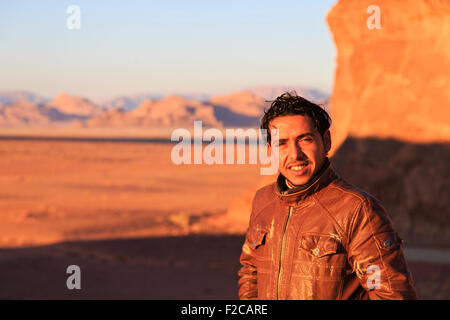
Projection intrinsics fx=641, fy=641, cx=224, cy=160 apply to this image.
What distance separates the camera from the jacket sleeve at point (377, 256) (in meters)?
2.30

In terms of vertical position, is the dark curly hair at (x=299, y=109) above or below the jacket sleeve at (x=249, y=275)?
above

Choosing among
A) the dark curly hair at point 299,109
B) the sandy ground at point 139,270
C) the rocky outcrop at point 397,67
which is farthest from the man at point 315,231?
the rocky outcrop at point 397,67

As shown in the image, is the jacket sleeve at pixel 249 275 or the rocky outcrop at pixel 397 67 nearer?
the jacket sleeve at pixel 249 275

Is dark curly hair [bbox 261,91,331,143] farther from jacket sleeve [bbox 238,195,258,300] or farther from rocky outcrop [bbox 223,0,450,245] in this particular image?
rocky outcrop [bbox 223,0,450,245]

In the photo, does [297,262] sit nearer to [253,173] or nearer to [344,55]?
[344,55]

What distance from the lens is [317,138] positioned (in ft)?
8.47

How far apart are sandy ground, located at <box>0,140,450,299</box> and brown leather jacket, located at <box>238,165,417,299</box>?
23.8 feet

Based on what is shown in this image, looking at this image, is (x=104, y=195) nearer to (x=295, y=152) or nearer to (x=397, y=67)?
(x=397, y=67)

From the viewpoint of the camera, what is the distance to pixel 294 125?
2.56 metres

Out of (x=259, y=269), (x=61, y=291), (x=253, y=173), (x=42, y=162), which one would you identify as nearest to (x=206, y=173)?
(x=253, y=173)

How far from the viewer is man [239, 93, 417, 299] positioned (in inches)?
91.6

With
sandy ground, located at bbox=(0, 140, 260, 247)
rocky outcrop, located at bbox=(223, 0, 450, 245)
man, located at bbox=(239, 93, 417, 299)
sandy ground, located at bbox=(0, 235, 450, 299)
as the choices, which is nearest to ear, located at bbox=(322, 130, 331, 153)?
man, located at bbox=(239, 93, 417, 299)

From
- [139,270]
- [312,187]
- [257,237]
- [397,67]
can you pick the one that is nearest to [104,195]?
[139,270]

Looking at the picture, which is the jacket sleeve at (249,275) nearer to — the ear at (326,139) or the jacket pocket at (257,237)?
the jacket pocket at (257,237)
